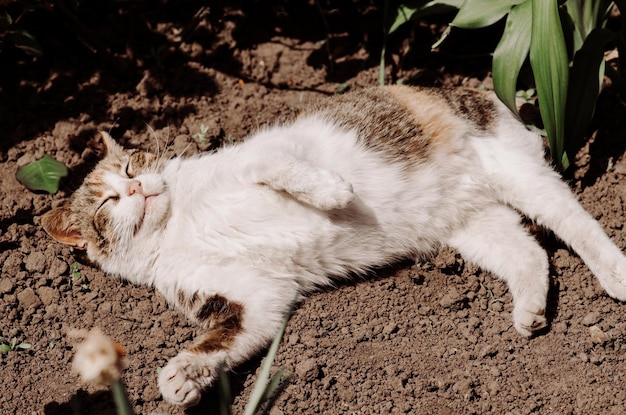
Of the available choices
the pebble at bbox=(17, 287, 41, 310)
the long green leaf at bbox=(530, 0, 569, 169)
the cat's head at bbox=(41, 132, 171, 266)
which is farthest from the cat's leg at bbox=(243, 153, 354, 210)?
the pebble at bbox=(17, 287, 41, 310)

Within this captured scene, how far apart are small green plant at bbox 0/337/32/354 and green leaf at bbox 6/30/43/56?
1834 millimetres

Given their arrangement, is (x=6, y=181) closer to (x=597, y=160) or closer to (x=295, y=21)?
(x=295, y=21)

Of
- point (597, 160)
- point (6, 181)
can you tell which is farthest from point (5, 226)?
point (597, 160)

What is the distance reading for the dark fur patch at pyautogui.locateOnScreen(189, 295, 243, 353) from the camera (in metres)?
2.93

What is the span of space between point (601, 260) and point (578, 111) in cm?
87

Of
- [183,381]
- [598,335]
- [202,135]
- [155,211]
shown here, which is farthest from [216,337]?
[598,335]

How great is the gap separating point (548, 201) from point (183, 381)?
2.23 m

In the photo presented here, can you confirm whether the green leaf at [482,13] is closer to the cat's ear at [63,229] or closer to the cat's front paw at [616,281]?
the cat's front paw at [616,281]

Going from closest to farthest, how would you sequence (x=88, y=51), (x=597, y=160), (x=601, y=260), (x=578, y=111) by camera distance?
(x=601, y=260) < (x=578, y=111) < (x=597, y=160) < (x=88, y=51)

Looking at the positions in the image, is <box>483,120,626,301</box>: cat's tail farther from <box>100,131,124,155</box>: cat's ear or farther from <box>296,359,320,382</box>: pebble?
<box>100,131,124,155</box>: cat's ear

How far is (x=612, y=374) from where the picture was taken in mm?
2865

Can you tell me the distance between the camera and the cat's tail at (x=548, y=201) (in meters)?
3.11

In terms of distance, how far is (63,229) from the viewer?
3.42m

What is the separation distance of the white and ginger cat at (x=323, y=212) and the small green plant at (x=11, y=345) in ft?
1.97
